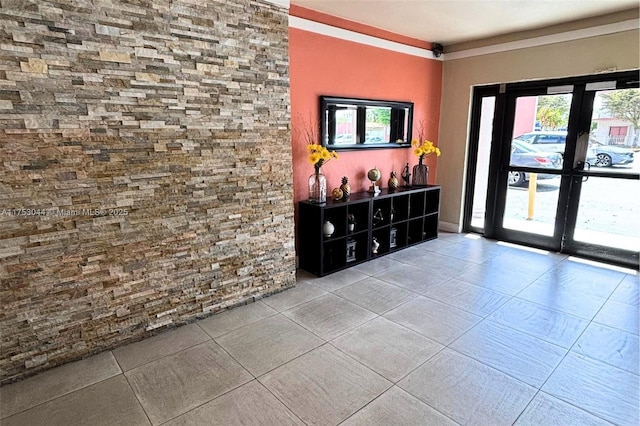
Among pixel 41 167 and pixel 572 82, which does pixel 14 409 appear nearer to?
pixel 41 167

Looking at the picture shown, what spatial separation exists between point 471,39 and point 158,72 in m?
3.91

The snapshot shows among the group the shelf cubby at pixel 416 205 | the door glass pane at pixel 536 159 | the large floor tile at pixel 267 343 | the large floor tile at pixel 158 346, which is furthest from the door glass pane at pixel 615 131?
the large floor tile at pixel 158 346

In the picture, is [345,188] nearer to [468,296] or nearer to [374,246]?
[374,246]

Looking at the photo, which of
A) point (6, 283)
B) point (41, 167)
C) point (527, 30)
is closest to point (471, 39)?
point (527, 30)

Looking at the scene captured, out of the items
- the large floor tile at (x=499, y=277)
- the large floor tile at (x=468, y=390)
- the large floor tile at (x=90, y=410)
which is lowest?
the large floor tile at (x=90, y=410)

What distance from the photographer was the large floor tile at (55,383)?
6.47 feet

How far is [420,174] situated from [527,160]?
1292 mm

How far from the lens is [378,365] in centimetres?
224

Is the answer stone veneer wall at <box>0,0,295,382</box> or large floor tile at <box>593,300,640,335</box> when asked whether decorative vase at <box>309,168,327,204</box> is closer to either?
stone veneer wall at <box>0,0,295,382</box>

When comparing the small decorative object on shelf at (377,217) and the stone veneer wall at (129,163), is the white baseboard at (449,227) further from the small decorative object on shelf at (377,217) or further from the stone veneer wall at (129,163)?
the stone veneer wall at (129,163)

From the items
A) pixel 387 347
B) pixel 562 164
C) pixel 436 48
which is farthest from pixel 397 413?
pixel 436 48

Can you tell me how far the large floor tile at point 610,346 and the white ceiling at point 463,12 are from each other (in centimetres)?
284

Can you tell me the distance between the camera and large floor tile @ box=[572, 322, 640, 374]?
2258 mm

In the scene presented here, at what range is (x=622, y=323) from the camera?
270 centimetres
